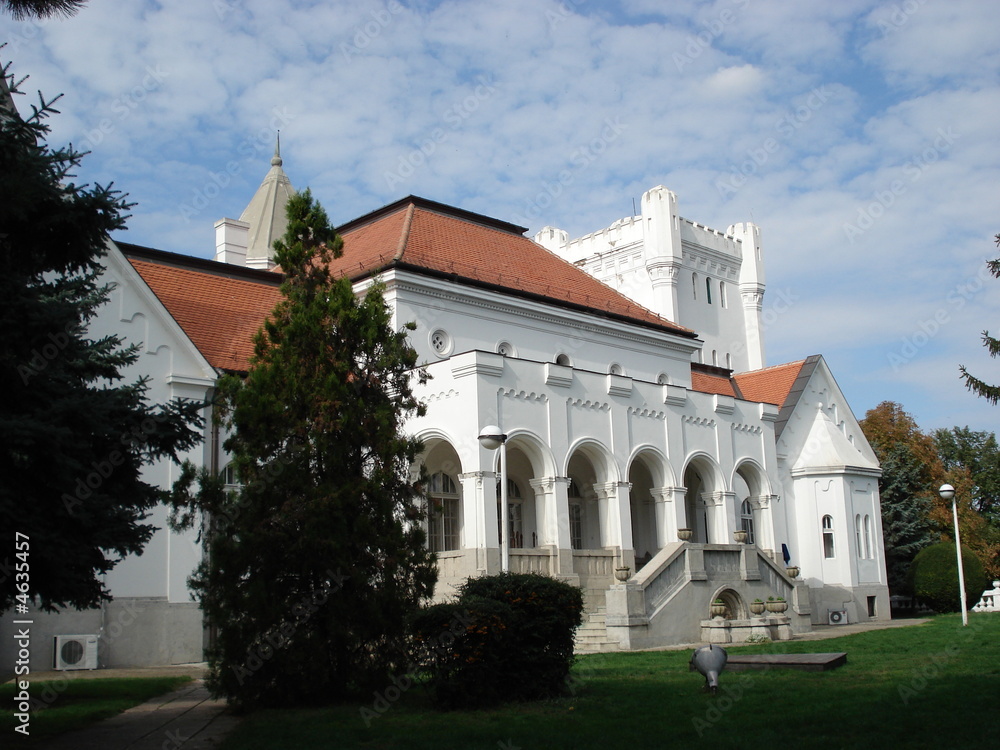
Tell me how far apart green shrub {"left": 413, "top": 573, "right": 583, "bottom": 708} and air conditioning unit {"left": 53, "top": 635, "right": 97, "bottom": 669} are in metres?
11.0

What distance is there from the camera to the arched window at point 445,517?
2859 centimetres

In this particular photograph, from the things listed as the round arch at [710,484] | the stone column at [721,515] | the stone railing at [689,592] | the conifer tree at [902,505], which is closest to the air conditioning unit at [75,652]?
the stone railing at [689,592]

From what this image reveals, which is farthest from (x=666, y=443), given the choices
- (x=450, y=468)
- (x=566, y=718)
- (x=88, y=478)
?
(x=88, y=478)

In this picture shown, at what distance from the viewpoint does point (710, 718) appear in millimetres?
10672

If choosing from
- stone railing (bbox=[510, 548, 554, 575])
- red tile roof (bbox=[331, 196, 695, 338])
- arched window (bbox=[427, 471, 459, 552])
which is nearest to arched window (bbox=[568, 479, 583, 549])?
arched window (bbox=[427, 471, 459, 552])

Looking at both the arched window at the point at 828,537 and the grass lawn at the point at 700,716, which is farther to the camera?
the arched window at the point at 828,537

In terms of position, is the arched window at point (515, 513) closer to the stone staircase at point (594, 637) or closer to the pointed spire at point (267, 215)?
the stone staircase at point (594, 637)

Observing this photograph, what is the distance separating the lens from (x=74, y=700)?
14.5m

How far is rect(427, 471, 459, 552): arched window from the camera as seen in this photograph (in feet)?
93.8

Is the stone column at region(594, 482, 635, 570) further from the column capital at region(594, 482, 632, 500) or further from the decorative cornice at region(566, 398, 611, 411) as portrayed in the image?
the decorative cornice at region(566, 398, 611, 411)

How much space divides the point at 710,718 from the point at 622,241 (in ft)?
146

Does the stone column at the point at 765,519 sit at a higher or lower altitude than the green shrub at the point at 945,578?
higher

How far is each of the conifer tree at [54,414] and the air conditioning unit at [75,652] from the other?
10.1 meters

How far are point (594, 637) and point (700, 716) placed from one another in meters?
12.3
